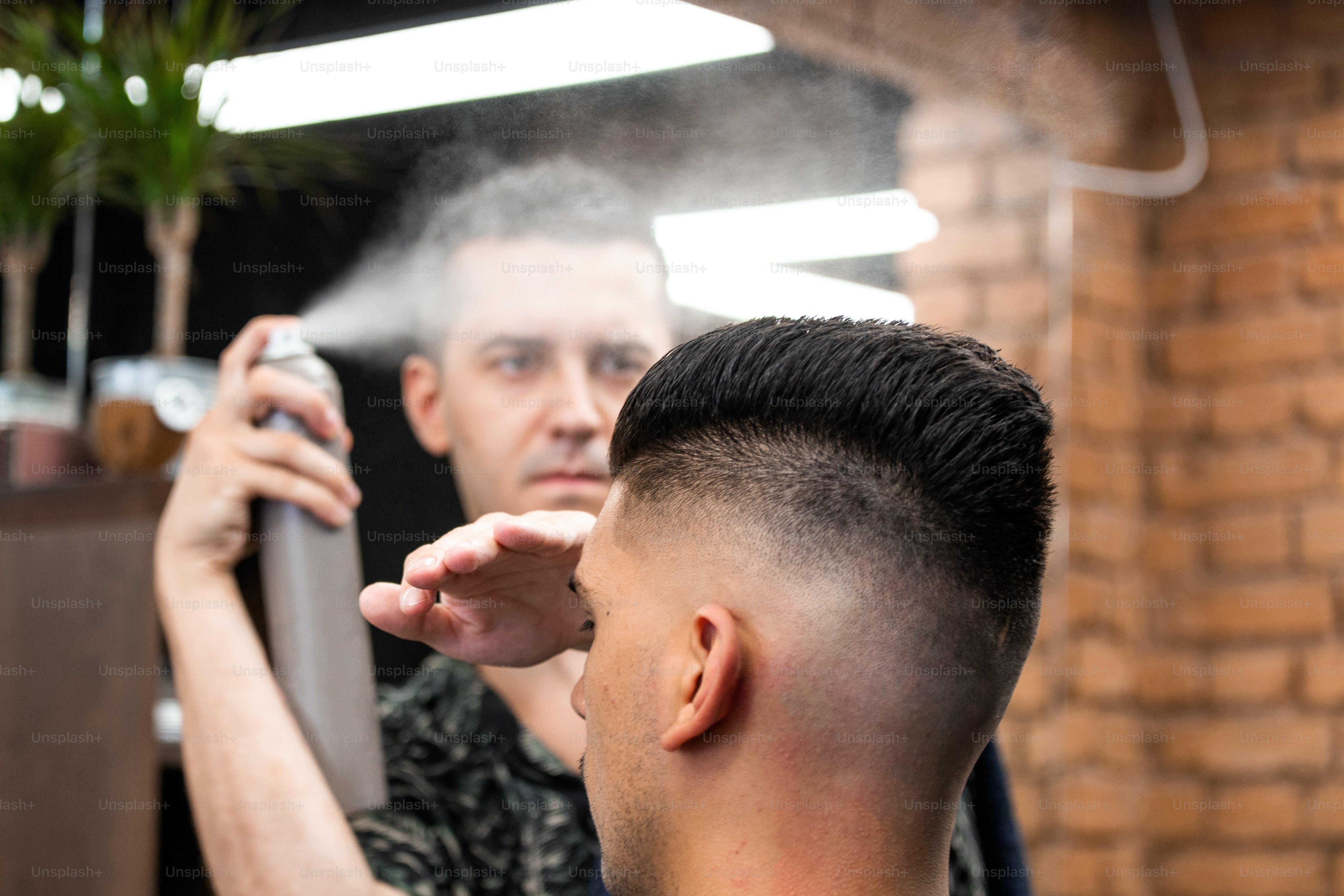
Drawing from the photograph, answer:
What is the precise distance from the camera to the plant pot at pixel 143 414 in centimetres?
138

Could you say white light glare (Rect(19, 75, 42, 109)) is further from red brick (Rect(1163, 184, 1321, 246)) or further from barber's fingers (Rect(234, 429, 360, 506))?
red brick (Rect(1163, 184, 1321, 246))

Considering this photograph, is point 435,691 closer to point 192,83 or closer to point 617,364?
point 617,364

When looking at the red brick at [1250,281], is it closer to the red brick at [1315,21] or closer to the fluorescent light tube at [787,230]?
the red brick at [1315,21]

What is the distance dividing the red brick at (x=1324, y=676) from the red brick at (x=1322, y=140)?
0.79 meters

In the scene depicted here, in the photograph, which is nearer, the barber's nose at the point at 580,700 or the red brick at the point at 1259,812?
the barber's nose at the point at 580,700

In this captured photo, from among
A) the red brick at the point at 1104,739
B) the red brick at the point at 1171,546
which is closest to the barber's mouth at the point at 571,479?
the red brick at the point at 1104,739

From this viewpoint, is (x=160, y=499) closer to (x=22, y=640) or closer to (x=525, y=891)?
(x=22, y=640)

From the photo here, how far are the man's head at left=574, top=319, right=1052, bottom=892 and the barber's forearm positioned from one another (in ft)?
1.17

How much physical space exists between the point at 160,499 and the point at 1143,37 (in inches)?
67.2

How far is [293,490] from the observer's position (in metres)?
1.11

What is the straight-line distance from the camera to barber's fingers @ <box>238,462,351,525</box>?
1107 mm

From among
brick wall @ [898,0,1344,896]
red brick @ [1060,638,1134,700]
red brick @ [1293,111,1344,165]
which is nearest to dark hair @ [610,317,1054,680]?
brick wall @ [898,0,1344,896]

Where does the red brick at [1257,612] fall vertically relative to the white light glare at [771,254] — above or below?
below

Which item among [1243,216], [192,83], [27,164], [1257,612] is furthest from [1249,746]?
[27,164]
